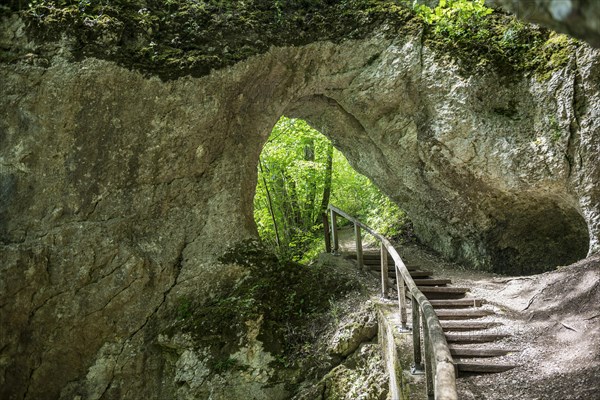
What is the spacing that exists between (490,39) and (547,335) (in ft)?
18.1

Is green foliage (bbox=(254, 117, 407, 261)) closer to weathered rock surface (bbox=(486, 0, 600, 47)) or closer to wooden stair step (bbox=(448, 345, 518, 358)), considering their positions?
wooden stair step (bbox=(448, 345, 518, 358))

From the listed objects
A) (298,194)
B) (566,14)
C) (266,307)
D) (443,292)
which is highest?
(566,14)

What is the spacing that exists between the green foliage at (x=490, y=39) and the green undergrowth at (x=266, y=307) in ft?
14.8

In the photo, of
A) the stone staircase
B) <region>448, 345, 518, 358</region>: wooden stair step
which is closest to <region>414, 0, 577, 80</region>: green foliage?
the stone staircase

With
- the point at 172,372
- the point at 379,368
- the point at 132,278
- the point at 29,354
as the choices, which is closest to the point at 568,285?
the point at 379,368

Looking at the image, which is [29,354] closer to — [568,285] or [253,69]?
[253,69]

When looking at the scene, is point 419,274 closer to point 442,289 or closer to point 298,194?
point 442,289

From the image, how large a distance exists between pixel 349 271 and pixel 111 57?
5285 millimetres

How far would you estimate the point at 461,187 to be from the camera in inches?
342

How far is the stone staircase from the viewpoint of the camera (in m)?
4.34

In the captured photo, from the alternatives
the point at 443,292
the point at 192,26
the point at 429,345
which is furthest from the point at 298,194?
the point at 429,345

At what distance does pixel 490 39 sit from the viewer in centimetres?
805

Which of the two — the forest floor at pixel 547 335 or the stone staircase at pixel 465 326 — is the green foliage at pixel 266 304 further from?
the forest floor at pixel 547 335

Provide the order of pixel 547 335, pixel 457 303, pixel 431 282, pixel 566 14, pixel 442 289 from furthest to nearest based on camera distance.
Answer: pixel 431 282 → pixel 442 289 → pixel 457 303 → pixel 547 335 → pixel 566 14
